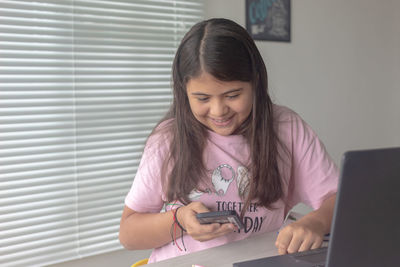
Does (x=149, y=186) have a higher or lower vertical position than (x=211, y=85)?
lower

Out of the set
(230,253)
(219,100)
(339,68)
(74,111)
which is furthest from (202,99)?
(339,68)

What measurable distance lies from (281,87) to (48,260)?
190cm

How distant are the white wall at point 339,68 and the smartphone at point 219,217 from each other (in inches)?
75.4

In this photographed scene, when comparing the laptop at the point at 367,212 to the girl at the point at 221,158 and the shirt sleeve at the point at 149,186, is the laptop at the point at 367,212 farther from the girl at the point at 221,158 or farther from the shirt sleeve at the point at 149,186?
the shirt sleeve at the point at 149,186

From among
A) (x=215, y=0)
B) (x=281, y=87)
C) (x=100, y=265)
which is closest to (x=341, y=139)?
(x=281, y=87)

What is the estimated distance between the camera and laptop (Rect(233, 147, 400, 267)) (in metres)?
0.68

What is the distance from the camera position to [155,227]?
125 centimetres

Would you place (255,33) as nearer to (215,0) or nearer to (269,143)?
(215,0)

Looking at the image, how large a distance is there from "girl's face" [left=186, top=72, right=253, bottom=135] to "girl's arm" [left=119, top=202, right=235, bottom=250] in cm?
26

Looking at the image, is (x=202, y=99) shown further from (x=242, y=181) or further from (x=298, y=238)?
(x=298, y=238)

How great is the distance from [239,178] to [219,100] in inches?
11.4

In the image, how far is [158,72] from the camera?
102 inches

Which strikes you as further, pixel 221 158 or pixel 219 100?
pixel 221 158

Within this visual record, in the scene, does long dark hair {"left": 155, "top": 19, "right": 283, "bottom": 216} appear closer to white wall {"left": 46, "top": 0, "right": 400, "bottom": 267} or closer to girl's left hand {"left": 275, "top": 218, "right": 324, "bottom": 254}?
girl's left hand {"left": 275, "top": 218, "right": 324, "bottom": 254}
